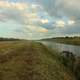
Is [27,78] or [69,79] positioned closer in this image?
[27,78]

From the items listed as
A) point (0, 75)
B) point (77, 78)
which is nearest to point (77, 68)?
point (77, 78)

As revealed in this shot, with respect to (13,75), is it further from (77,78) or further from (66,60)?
(66,60)

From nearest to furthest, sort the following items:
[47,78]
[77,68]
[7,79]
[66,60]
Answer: [7,79]
[47,78]
[77,68]
[66,60]

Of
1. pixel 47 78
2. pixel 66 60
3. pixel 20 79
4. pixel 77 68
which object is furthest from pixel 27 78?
pixel 66 60

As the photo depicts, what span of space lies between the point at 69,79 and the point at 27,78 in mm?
4099

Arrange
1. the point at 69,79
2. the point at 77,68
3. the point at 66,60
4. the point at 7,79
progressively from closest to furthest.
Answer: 1. the point at 7,79
2. the point at 69,79
3. the point at 77,68
4. the point at 66,60

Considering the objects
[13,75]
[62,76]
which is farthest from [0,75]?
[62,76]

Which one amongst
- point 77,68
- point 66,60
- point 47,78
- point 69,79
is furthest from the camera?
point 66,60

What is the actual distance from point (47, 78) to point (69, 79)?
2367 mm

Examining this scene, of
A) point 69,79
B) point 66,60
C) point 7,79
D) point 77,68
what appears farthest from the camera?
point 66,60

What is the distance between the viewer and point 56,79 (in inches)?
703

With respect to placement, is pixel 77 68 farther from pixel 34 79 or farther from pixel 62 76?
pixel 34 79

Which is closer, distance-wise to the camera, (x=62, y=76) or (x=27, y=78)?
(x=27, y=78)

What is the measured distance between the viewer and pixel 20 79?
16781 millimetres
